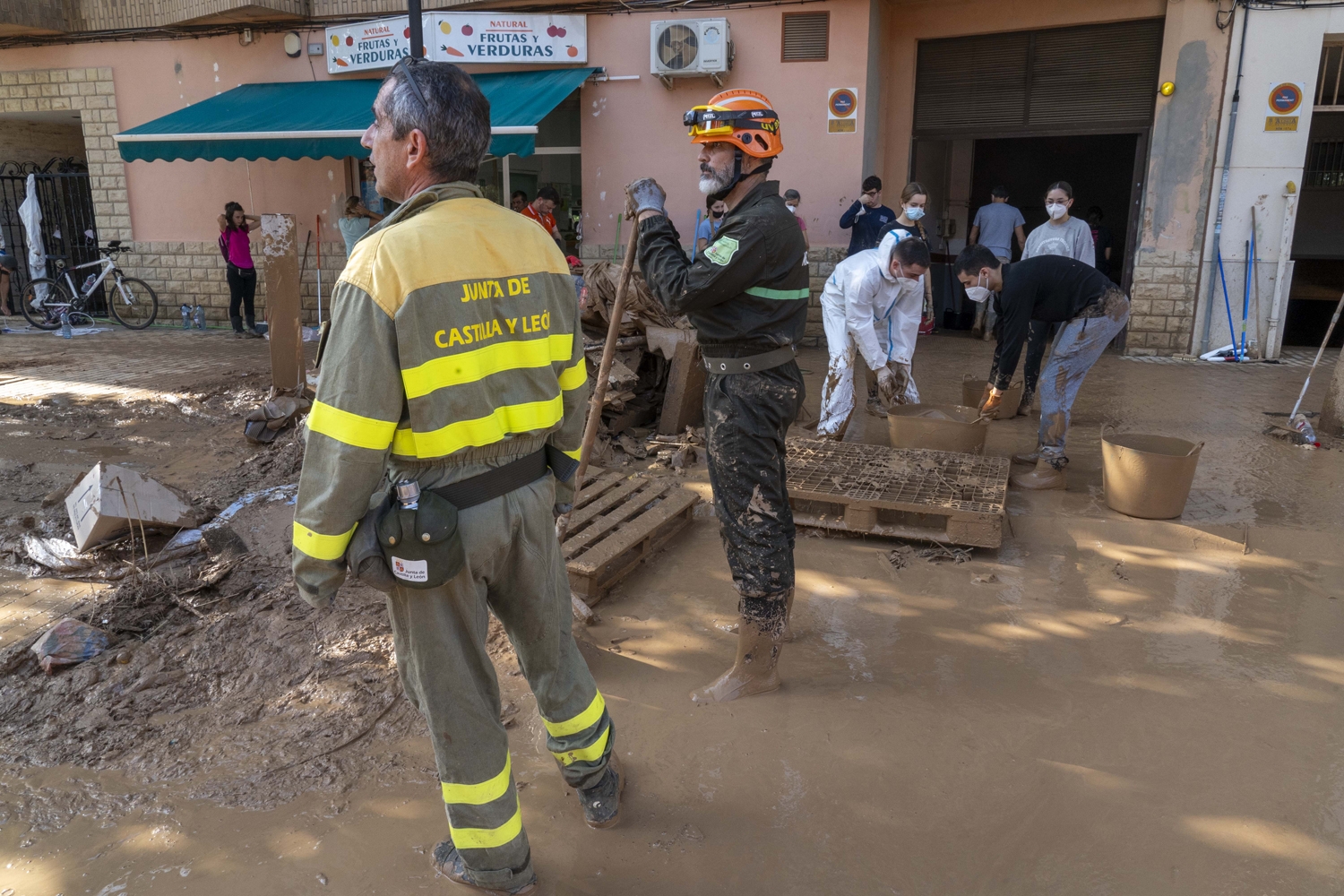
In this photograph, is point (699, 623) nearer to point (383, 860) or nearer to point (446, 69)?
point (383, 860)

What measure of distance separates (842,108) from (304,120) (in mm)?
6177

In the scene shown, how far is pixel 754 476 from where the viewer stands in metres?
3.05

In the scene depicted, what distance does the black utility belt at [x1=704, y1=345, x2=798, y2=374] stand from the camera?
303 centimetres

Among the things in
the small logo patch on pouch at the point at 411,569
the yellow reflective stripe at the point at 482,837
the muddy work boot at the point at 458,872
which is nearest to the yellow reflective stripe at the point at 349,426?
the small logo patch on pouch at the point at 411,569

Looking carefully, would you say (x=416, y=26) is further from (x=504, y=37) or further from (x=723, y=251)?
(x=504, y=37)

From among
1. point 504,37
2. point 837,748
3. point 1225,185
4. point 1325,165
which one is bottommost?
point 837,748

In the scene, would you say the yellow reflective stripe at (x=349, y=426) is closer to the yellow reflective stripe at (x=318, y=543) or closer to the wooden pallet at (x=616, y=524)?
the yellow reflective stripe at (x=318, y=543)

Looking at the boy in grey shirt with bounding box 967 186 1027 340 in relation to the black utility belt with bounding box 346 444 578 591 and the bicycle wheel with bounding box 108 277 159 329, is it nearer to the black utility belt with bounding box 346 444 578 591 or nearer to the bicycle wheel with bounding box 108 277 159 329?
the black utility belt with bounding box 346 444 578 591

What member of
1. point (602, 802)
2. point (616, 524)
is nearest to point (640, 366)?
point (616, 524)

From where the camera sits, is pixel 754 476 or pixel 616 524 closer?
pixel 754 476

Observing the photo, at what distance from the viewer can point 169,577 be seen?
13.3 ft

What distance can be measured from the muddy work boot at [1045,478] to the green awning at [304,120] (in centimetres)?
638

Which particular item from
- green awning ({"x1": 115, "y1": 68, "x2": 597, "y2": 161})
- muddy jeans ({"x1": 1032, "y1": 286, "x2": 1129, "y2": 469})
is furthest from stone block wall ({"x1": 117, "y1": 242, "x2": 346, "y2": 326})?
muddy jeans ({"x1": 1032, "y1": 286, "x2": 1129, "y2": 469})

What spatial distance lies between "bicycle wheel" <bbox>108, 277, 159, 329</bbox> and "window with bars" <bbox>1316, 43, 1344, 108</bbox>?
45.7 feet
